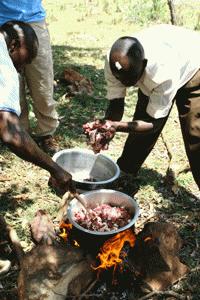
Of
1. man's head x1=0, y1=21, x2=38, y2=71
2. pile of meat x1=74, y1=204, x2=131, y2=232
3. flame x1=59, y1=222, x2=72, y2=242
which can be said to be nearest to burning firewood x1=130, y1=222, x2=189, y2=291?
pile of meat x1=74, y1=204, x2=131, y2=232

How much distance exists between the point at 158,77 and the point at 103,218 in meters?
1.43

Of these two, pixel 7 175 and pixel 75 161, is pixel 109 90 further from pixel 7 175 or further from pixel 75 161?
pixel 7 175

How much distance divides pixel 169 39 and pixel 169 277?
222 centimetres

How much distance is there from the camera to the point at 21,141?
2.83 m

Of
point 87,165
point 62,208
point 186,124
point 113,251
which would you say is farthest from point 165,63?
point 62,208

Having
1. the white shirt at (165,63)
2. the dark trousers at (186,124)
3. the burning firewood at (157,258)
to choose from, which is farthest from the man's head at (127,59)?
the burning firewood at (157,258)

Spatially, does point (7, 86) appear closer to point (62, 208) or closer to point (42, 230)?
point (42, 230)

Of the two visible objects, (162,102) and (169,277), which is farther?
(162,102)

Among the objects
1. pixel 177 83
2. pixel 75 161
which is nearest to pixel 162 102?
pixel 177 83

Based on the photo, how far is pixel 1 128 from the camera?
2781 millimetres

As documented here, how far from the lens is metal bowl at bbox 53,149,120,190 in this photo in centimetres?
460

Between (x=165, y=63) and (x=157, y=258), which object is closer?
(x=157, y=258)

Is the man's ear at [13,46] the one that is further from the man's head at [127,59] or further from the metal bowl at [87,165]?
the metal bowl at [87,165]

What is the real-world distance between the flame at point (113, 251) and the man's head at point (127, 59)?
1387 millimetres
